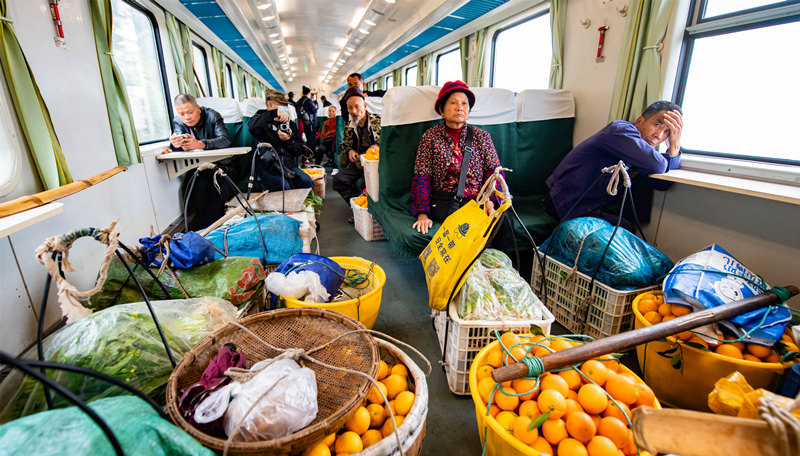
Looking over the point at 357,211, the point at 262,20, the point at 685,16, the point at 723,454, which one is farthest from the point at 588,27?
the point at 262,20

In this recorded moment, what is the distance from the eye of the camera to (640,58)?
2652 millimetres

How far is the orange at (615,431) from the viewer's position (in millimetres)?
1000

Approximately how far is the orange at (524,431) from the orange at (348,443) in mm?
487

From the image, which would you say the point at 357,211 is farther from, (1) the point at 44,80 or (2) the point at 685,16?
(2) the point at 685,16

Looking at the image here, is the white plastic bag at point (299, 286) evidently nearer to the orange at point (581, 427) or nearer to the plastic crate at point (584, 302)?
the orange at point (581, 427)

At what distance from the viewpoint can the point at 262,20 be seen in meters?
6.27

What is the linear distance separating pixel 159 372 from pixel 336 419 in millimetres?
666

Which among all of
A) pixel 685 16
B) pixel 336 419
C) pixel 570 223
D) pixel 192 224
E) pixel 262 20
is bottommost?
pixel 192 224

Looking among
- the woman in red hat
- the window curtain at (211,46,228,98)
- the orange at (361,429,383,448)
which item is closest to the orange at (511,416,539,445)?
the orange at (361,429,383,448)

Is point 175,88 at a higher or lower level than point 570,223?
higher

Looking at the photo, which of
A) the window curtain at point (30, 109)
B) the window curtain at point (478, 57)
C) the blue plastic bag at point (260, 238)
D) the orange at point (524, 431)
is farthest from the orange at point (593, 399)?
the window curtain at point (478, 57)

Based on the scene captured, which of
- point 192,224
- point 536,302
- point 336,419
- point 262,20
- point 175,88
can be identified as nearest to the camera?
point 336,419

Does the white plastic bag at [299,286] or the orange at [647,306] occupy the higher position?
the white plastic bag at [299,286]

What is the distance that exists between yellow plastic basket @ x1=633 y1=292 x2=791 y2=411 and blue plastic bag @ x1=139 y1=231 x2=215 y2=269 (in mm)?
2291
